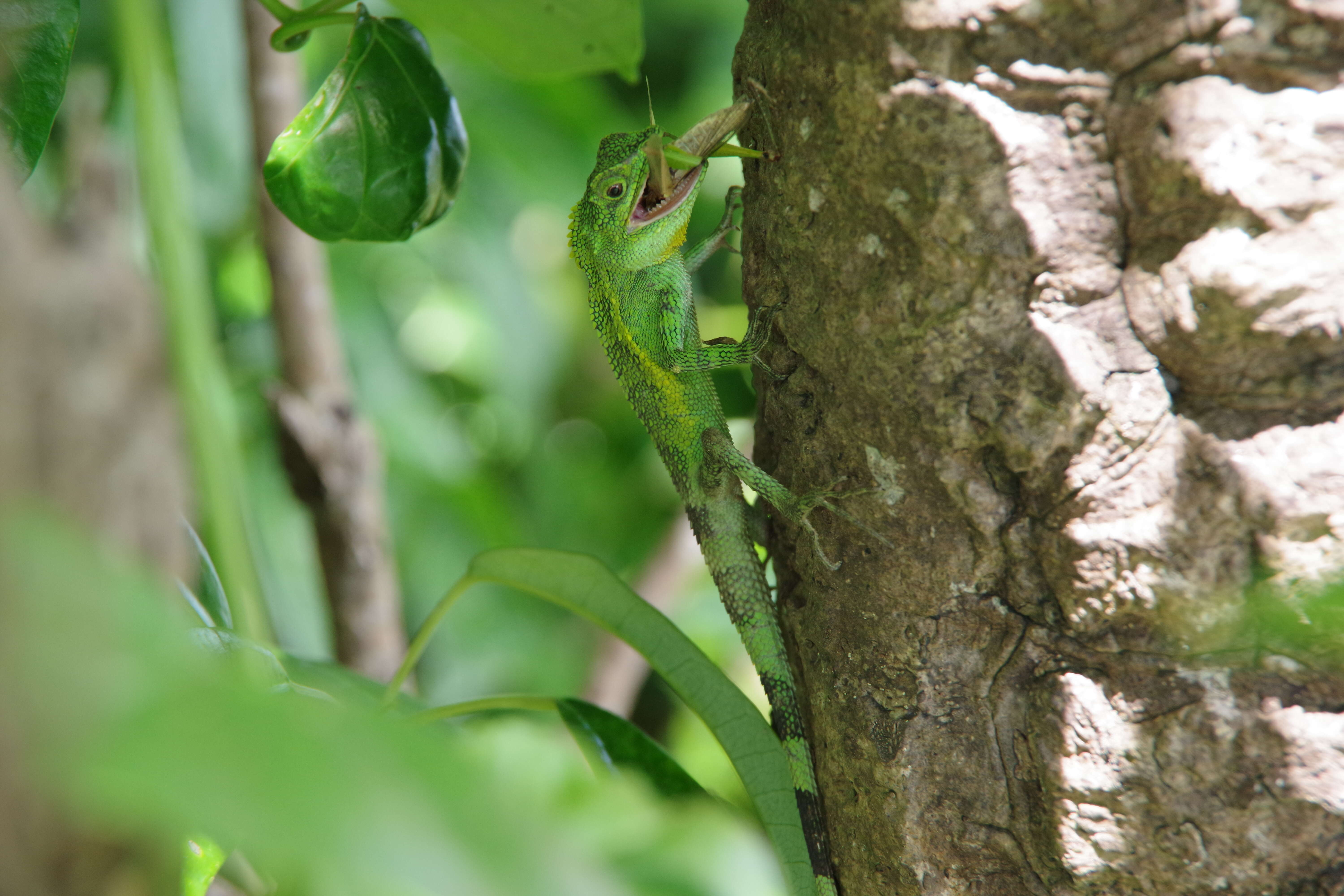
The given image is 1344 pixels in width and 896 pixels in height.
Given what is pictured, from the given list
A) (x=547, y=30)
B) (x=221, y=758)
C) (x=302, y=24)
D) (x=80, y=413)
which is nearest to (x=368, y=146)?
(x=302, y=24)

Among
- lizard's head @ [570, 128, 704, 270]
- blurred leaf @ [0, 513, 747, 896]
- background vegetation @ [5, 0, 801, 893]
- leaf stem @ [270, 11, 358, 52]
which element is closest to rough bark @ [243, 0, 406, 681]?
background vegetation @ [5, 0, 801, 893]

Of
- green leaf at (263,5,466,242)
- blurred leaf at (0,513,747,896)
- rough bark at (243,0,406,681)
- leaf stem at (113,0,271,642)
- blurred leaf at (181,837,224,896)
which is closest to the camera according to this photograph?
blurred leaf at (0,513,747,896)

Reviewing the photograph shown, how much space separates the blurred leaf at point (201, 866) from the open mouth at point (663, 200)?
3.93 ft

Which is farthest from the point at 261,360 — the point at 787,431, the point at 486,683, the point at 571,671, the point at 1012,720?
the point at 1012,720

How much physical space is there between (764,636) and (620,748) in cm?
27

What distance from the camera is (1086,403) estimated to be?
969mm

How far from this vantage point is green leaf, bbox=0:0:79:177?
115cm

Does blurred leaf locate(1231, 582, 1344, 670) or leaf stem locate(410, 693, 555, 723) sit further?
leaf stem locate(410, 693, 555, 723)

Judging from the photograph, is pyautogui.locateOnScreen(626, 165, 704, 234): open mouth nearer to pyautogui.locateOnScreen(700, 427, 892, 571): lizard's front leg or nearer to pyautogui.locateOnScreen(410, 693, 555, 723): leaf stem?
pyautogui.locateOnScreen(700, 427, 892, 571): lizard's front leg

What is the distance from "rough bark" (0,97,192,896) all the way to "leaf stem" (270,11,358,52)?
0.73m

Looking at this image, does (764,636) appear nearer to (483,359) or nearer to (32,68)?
(32,68)

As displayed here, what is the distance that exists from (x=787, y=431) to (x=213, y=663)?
2.77 ft

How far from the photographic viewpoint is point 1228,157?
0.90 metres

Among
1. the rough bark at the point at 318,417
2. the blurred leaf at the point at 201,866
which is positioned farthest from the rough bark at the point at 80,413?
the rough bark at the point at 318,417
